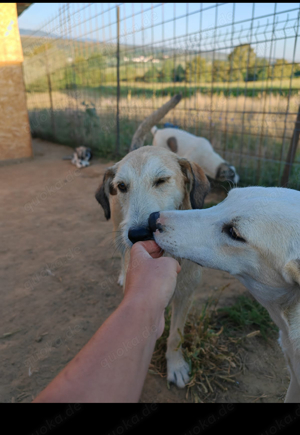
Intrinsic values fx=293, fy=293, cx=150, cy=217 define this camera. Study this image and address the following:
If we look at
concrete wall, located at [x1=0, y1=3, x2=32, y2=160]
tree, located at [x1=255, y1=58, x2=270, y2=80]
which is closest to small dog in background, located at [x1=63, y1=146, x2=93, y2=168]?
concrete wall, located at [x1=0, y1=3, x2=32, y2=160]

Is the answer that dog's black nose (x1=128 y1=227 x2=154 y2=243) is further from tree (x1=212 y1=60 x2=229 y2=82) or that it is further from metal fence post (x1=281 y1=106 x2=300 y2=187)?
tree (x1=212 y1=60 x2=229 y2=82)

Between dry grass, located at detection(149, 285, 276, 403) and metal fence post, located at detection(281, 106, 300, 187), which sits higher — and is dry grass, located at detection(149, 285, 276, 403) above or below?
below

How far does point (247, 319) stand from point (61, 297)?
1993mm

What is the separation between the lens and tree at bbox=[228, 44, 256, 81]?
5.56 m

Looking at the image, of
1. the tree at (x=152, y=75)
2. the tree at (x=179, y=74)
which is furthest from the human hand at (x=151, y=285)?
the tree at (x=152, y=75)

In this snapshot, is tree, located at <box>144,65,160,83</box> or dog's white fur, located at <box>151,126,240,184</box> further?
tree, located at <box>144,65,160,83</box>

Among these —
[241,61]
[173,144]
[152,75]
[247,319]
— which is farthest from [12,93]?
[247,319]

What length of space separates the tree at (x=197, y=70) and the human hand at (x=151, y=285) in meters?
6.28

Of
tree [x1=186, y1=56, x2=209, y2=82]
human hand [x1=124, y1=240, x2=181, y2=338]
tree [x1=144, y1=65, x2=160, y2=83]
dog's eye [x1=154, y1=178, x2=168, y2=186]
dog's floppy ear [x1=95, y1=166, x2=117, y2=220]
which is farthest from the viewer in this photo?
tree [x1=144, y1=65, x2=160, y2=83]

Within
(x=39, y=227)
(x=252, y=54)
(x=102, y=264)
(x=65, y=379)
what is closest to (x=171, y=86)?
(x=252, y=54)

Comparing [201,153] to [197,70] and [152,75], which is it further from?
[152,75]

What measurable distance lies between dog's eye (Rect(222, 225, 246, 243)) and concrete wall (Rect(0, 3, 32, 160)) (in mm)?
9615
